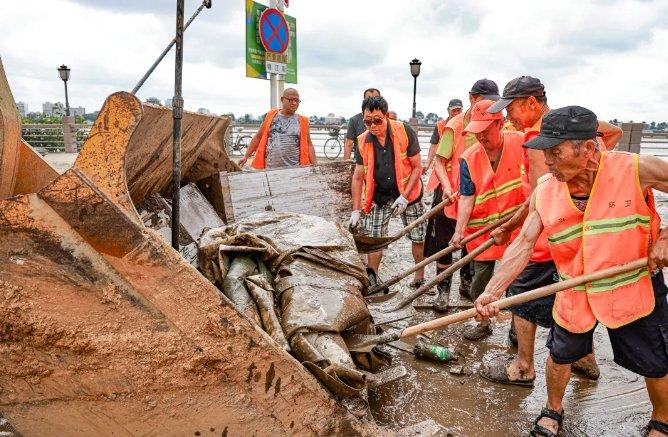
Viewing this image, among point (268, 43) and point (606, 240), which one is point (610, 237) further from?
point (268, 43)

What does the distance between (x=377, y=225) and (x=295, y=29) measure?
297 inches

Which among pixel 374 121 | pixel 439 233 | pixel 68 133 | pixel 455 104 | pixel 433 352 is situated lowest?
pixel 433 352

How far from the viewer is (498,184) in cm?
340

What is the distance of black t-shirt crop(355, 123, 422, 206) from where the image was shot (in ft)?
14.4

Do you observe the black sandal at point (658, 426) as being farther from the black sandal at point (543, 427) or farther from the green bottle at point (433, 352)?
the green bottle at point (433, 352)

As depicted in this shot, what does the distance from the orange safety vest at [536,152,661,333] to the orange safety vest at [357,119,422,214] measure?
7.13ft

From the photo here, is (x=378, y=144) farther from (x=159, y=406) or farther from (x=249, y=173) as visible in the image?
(x=159, y=406)

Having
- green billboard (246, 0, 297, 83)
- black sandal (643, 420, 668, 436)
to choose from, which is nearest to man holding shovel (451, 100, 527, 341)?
black sandal (643, 420, 668, 436)

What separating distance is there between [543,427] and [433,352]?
848 millimetres

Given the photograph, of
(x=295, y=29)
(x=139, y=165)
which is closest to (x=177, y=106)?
(x=139, y=165)

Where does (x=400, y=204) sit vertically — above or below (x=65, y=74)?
below

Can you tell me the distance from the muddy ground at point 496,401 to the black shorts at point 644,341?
0.46 metres

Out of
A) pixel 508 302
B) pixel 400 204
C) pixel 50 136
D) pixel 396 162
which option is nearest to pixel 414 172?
pixel 396 162

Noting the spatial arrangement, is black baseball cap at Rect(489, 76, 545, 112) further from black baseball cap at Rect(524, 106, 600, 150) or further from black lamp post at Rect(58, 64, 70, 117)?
black lamp post at Rect(58, 64, 70, 117)
